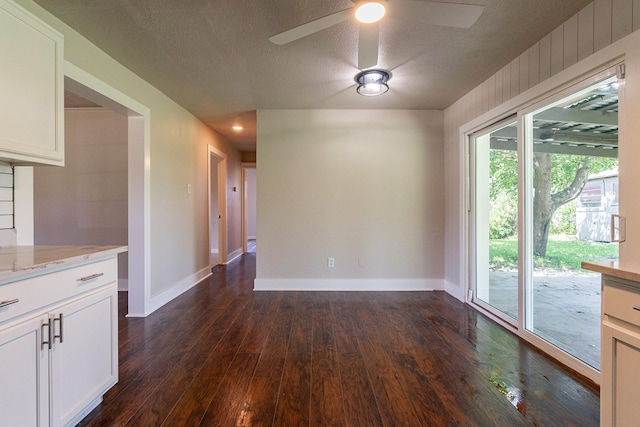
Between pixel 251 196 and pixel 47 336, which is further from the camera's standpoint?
pixel 251 196

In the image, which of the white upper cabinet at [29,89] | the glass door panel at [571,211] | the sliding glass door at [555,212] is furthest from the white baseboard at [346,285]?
the white upper cabinet at [29,89]

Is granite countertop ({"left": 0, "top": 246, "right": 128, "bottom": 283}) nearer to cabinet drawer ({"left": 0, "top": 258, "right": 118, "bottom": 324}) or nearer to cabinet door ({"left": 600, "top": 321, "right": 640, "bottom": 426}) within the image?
cabinet drawer ({"left": 0, "top": 258, "right": 118, "bottom": 324})

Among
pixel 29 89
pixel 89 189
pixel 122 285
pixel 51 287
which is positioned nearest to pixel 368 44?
pixel 29 89

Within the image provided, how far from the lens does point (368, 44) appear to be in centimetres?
186

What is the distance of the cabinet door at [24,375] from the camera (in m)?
1.01

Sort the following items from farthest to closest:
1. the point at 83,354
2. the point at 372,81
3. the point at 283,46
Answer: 1. the point at 372,81
2. the point at 283,46
3. the point at 83,354

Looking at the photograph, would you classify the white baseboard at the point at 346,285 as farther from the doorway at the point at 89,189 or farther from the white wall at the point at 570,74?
the doorway at the point at 89,189

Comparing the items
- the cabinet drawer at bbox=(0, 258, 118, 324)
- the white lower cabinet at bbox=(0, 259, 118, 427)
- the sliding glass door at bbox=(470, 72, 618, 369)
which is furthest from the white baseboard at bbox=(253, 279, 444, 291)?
the cabinet drawer at bbox=(0, 258, 118, 324)

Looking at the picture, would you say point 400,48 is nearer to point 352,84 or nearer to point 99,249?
point 352,84

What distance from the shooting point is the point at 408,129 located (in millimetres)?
3635

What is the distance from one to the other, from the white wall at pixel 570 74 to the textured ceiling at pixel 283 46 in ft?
0.31

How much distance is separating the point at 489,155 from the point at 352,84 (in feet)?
5.31

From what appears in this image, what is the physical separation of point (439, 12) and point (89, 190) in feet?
13.8

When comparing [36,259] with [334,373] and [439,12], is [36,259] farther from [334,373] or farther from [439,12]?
[439,12]
